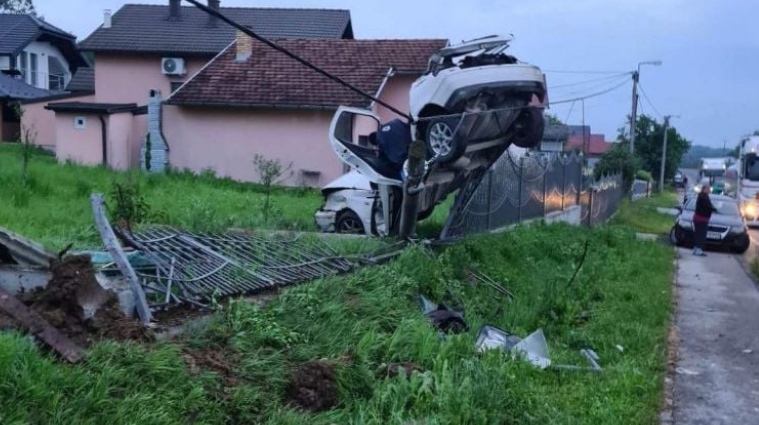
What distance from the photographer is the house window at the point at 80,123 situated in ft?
80.5

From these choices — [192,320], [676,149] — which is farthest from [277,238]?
[676,149]

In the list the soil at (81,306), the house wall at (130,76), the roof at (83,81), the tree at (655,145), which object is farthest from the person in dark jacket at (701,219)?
the tree at (655,145)

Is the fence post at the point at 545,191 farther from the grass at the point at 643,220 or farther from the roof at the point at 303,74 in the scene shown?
the grass at the point at 643,220

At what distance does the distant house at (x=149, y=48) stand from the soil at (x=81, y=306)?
2061 centimetres

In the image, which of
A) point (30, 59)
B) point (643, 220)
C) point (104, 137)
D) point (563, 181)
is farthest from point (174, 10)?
point (563, 181)

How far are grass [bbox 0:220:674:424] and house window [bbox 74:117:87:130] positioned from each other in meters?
17.7

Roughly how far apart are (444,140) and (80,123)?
1815 centimetres

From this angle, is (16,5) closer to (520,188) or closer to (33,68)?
(33,68)

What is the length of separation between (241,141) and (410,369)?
19.5 meters

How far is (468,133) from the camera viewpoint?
9875mm

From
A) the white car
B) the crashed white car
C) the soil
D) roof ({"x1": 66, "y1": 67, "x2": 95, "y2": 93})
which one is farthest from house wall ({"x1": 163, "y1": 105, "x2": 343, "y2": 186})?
the soil

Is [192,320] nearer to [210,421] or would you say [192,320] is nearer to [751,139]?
[210,421]

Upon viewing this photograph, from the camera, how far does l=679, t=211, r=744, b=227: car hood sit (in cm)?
1966

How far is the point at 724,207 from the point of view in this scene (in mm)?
21078
